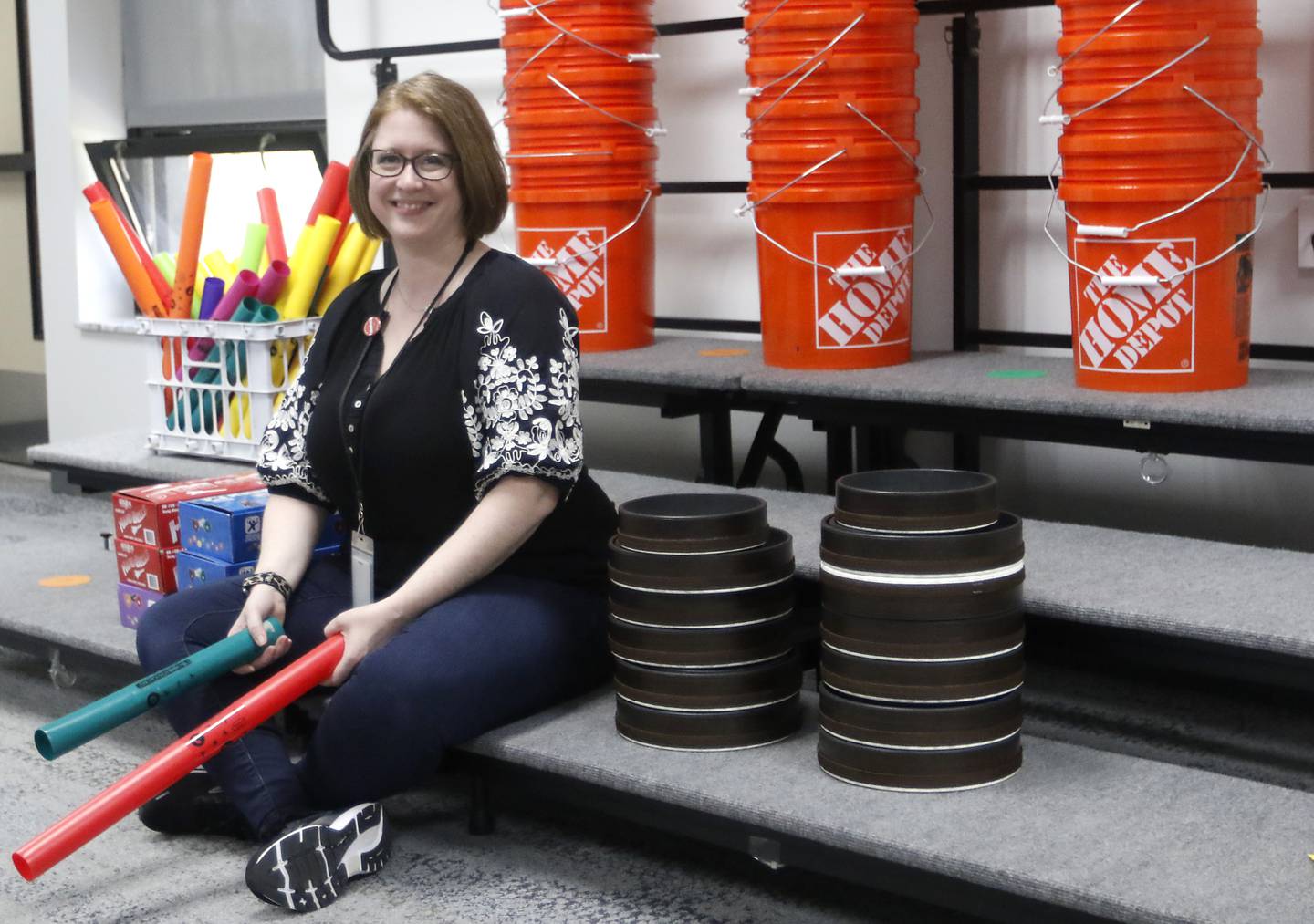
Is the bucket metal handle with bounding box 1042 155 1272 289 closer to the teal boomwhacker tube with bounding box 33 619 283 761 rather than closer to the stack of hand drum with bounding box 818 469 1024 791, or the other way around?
the stack of hand drum with bounding box 818 469 1024 791

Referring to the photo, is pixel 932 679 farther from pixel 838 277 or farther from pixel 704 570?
pixel 838 277

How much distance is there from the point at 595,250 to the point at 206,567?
3.13 feet

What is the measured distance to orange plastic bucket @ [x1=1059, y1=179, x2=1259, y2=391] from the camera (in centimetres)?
233

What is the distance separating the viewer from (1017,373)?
2627 millimetres

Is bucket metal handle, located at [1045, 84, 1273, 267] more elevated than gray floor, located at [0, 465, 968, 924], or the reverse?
bucket metal handle, located at [1045, 84, 1273, 267]

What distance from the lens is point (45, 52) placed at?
4562 mm

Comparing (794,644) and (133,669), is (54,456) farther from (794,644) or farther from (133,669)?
(794,644)

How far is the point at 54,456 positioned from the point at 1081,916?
2.62 meters

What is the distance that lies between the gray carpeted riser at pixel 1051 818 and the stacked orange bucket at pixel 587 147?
1209 mm

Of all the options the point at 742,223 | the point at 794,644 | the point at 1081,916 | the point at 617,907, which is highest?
the point at 742,223

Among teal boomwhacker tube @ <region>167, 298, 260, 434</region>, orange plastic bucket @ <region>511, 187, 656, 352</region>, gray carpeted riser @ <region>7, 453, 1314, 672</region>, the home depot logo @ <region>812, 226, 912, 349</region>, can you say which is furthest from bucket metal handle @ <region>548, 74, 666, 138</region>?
teal boomwhacker tube @ <region>167, 298, 260, 434</region>

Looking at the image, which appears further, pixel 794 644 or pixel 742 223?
pixel 742 223

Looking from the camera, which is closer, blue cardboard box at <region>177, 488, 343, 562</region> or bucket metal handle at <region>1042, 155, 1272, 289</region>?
bucket metal handle at <region>1042, 155, 1272, 289</region>

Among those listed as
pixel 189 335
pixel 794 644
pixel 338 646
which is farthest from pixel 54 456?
pixel 794 644
